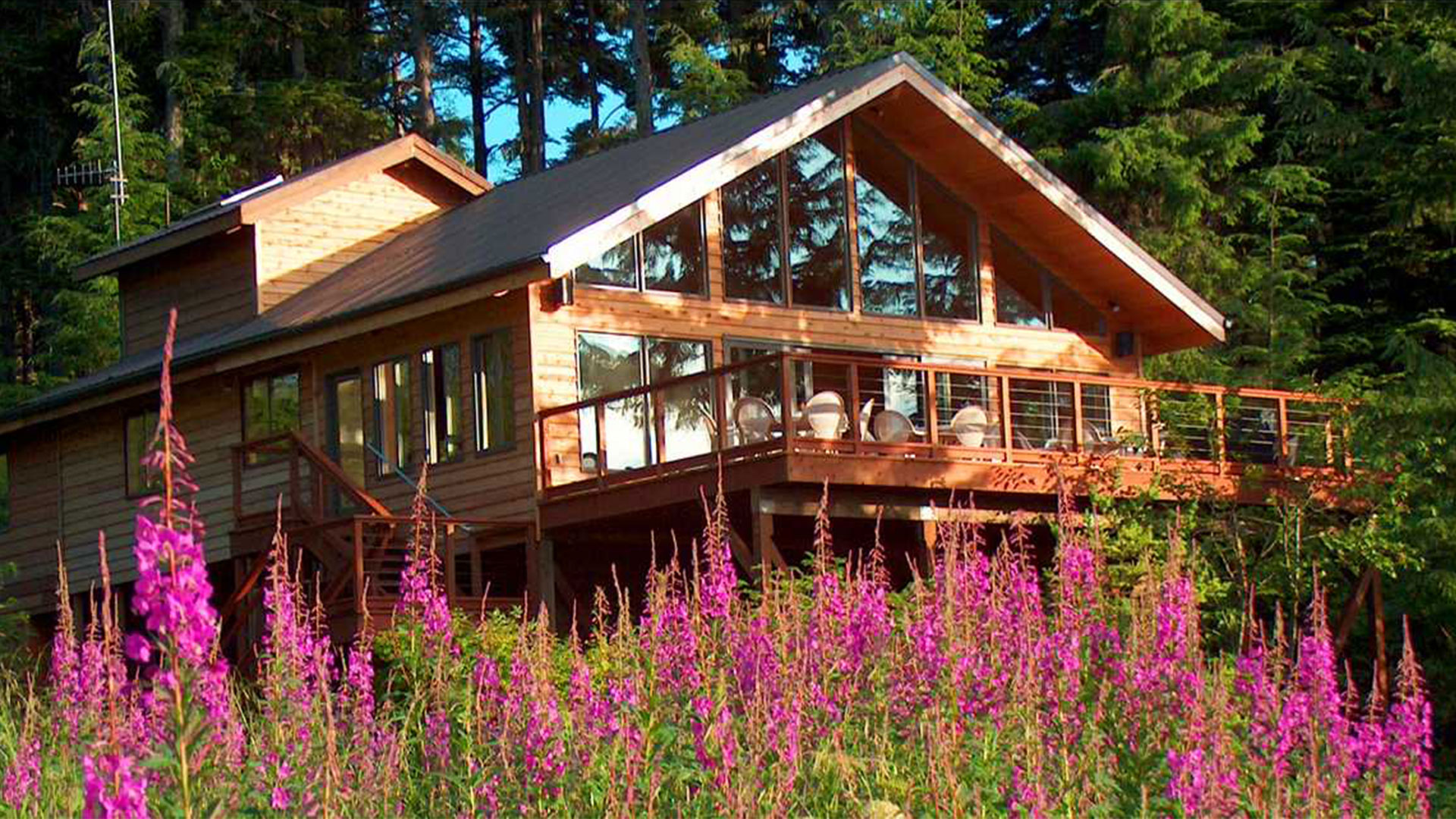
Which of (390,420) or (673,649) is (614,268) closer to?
(390,420)

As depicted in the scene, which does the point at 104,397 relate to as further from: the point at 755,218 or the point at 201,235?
the point at 755,218

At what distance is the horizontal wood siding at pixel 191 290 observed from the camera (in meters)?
26.0

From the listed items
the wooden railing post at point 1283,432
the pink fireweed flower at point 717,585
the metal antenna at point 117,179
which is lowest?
the pink fireweed flower at point 717,585

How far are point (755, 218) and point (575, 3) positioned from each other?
24.5m

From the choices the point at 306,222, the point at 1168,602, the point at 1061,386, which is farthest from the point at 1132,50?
the point at 1168,602

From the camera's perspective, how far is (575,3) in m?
45.9

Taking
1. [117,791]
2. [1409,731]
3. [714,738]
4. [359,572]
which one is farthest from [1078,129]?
[117,791]

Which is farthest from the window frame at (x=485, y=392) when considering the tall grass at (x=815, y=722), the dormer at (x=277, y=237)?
the tall grass at (x=815, y=722)

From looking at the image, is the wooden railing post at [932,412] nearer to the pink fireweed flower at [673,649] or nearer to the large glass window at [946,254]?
the large glass window at [946,254]

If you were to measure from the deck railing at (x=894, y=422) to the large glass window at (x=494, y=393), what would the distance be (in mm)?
745

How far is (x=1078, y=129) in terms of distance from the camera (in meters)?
33.6

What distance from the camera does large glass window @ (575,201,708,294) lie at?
21.5 m

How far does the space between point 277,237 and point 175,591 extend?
896 inches

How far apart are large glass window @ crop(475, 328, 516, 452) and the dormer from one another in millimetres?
4975
